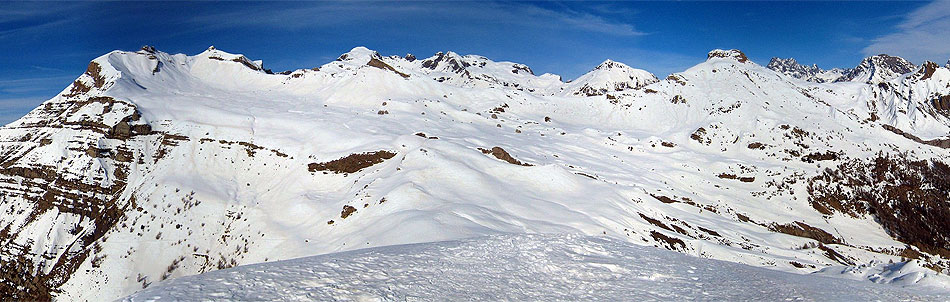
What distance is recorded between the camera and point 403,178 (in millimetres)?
36562

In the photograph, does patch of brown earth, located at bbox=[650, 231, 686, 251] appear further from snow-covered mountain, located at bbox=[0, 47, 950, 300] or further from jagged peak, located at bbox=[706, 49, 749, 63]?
jagged peak, located at bbox=[706, 49, 749, 63]

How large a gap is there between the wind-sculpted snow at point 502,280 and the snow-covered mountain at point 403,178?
15.8ft

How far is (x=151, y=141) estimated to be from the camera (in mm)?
53875

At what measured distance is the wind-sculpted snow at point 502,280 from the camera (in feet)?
31.8

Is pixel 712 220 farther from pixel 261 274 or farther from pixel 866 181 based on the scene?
pixel 261 274

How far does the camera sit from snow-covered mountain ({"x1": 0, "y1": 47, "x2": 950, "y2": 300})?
114ft

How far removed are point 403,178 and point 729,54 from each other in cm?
13162

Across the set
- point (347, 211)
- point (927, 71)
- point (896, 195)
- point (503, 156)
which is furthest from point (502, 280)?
point (927, 71)

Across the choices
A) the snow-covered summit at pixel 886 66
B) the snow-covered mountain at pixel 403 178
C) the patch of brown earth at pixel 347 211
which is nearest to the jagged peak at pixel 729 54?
the snow-covered mountain at pixel 403 178

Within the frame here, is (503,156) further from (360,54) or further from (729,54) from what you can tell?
(360,54)

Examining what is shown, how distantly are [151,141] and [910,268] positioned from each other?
64772 millimetres

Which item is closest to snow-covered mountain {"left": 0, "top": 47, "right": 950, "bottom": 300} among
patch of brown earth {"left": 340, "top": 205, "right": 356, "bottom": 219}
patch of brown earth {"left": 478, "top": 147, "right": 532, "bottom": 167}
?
patch of brown earth {"left": 478, "top": 147, "right": 532, "bottom": 167}

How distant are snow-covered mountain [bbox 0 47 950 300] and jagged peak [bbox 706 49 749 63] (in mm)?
36170

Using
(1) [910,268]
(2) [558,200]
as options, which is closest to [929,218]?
(2) [558,200]
